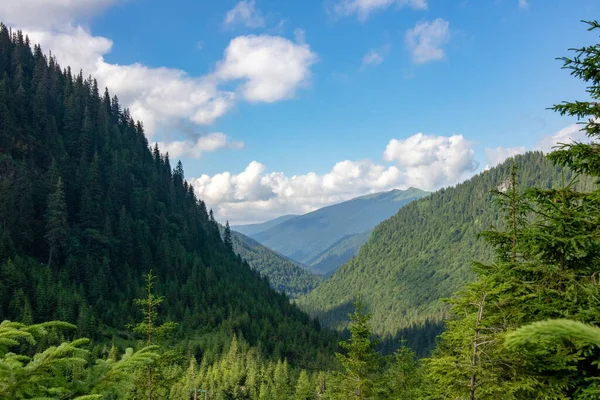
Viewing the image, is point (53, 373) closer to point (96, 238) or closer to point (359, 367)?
point (359, 367)

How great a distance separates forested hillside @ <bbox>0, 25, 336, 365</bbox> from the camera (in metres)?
85.6

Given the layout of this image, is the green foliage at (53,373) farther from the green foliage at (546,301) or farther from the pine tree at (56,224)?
the pine tree at (56,224)

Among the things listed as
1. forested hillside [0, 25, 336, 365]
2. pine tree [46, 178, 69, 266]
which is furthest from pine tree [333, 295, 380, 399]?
pine tree [46, 178, 69, 266]

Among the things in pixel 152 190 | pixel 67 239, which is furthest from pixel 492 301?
pixel 152 190

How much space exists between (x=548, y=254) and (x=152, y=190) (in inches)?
6283

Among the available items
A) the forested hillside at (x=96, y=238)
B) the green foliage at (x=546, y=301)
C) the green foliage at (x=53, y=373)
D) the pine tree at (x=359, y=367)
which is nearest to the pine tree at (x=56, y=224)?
the forested hillside at (x=96, y=238)

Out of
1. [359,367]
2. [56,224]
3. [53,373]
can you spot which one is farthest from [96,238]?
[53,373]

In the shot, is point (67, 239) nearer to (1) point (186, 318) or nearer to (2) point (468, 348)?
(1) point (186, 318)

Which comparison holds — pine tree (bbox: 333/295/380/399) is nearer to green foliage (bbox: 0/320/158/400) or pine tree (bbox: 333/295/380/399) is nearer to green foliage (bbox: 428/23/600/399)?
green foliage (bbox: 428/23/600/399)

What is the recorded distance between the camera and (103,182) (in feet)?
431

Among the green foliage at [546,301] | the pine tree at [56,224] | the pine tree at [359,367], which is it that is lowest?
the pine tree at [359,367]

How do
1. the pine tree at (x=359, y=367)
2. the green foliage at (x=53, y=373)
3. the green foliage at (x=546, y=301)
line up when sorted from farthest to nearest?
the pine tree at (x=359, y=367), the green foliage at (x=546, y=301), the green foliage at (x=53, y=373)

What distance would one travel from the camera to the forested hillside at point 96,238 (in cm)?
8556

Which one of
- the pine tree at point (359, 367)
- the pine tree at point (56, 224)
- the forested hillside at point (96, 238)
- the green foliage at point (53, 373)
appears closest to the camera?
the green foliage at point (53, 373)
